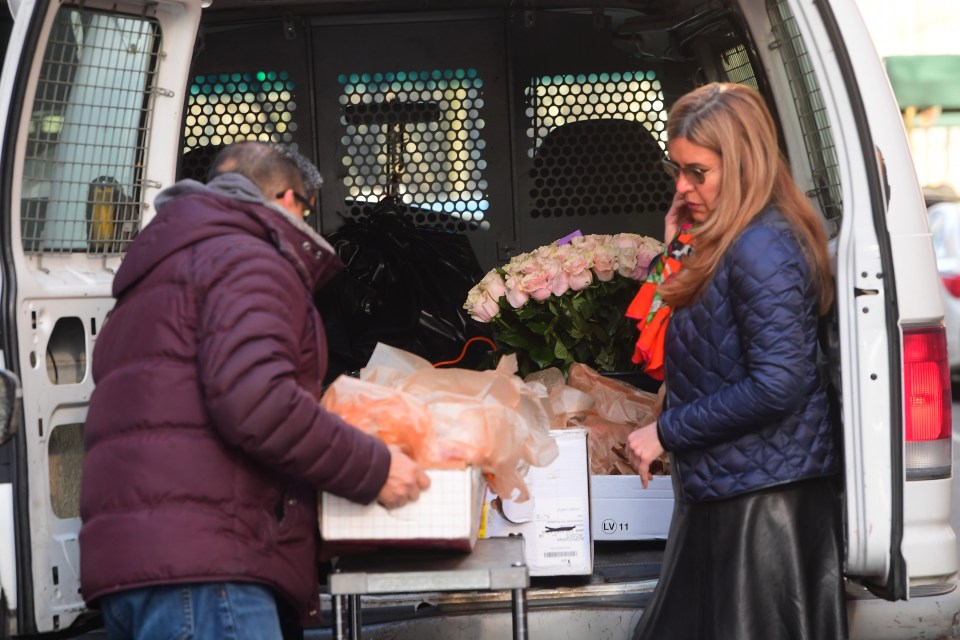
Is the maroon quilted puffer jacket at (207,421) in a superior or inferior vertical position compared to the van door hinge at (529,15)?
inferior

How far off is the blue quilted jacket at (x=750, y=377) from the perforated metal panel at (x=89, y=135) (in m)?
1.43

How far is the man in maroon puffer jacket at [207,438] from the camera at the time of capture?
2160mm

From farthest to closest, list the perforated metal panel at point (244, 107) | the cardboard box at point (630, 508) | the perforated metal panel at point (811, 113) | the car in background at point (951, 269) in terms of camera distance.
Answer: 1. the car in background at point (951, 269)
2. the perforated metal panel at point (244, 107)
3. the cardboard box at point (630, 508)
4. the perforated metal panel at point (811, 113)

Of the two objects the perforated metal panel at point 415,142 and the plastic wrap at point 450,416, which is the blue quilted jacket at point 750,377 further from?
the perforated metal panel at point 415,142

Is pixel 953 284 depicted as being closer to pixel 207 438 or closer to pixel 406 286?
pixel 406 286

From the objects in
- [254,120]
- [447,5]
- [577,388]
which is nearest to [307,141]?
[254,120]

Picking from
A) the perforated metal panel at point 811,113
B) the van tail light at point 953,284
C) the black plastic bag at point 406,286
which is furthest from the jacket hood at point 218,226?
the van tail light at point 953,284

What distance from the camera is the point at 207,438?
2217 mm

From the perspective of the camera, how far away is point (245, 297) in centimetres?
216

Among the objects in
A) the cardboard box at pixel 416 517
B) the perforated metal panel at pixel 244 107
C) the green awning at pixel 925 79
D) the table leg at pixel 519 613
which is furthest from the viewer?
the green awning at pixel 925 79

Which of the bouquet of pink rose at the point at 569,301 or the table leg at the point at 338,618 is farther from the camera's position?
the bouquet of pink rose at the point at 569,301

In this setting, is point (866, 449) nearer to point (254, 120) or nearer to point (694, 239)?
point (694, 239)

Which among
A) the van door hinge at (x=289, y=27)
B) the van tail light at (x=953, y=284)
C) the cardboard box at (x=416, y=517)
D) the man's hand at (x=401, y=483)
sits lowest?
the cardboard box at (x=416, y=517)

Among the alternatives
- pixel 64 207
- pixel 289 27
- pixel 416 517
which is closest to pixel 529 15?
pixel 289 27
